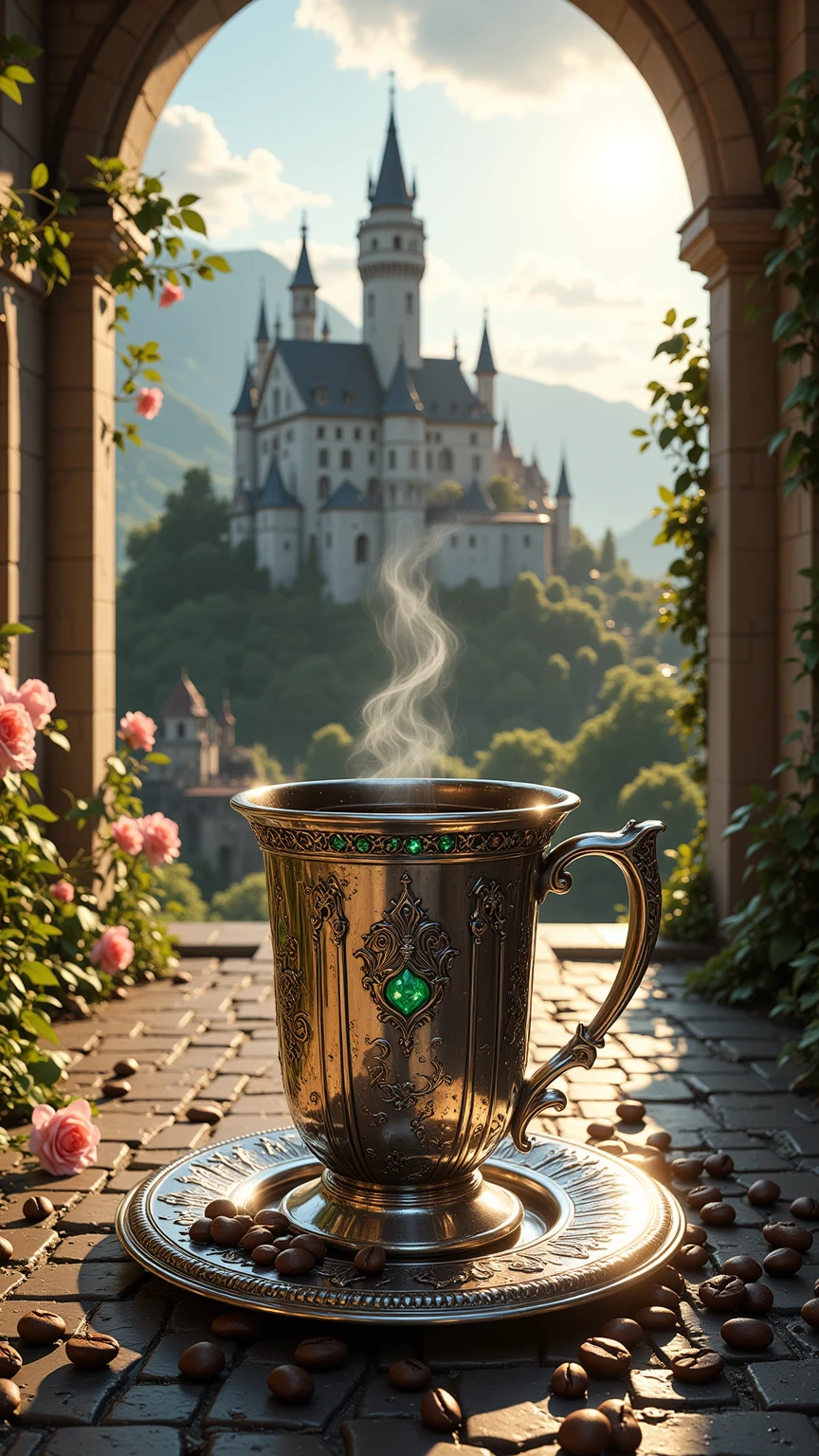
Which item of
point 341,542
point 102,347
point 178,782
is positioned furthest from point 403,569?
point 102,347

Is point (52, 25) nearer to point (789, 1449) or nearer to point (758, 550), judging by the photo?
point (758, 550)

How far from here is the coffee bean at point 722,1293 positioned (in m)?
2.22

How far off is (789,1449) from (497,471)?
280 ft

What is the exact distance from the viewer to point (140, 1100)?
3533mm

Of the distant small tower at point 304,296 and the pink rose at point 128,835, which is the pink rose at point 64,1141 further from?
the distant small tower at point 304,296

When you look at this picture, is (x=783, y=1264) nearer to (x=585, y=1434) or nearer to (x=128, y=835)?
(x=585, y=1434)

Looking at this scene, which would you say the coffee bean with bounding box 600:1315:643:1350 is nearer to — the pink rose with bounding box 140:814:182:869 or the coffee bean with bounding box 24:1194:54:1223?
the coffee bean with bounding box 24:1194:54:1223

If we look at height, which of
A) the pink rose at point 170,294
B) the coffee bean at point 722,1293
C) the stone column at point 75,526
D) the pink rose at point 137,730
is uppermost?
the pink rose at point 170,294

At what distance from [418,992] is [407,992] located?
17 mm

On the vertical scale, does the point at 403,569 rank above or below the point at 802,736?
above

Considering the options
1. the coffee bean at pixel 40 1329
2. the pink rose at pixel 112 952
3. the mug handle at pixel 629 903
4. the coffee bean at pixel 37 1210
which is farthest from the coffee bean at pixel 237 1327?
the pink rose at pixel 112 952

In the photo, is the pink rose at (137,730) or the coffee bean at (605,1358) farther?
the pink rose at (137,730)

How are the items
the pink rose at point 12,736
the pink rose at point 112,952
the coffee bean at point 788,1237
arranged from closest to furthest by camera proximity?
1. the coffee bean at point 788,1237
2. the pink rose at point 12,736
3. the pink rose at point 112,952

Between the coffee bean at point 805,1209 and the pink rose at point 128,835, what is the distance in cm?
280
